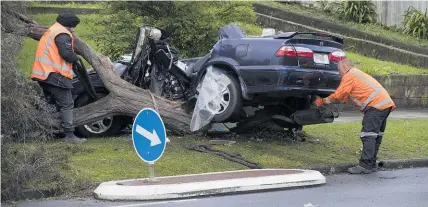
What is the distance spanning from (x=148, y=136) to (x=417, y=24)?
14.8 metres

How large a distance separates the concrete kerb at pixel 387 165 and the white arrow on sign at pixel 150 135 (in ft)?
8.70

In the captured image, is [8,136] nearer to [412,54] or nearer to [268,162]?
[268,162]

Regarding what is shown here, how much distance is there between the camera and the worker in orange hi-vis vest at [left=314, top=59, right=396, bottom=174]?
34.6 feet

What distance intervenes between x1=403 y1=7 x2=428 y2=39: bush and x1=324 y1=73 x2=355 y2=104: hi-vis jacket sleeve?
11.7m

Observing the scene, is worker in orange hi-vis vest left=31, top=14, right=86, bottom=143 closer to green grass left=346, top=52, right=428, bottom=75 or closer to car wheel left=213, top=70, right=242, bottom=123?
car wheel left=213, top=70, right=242, bottom=123

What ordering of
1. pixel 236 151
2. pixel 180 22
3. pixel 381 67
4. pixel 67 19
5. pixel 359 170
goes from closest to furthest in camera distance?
pixel 359 170, pixel 67 19, pixel 236 151, pixel 180 22, pixel 381 67

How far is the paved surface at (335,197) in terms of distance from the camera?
8141mm

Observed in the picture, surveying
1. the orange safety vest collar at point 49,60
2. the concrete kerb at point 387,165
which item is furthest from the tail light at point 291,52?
the orange safety vest collar at point 49,60

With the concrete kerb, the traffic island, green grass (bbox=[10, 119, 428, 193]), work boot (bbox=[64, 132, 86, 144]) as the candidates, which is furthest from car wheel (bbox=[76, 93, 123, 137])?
the concrete kerb

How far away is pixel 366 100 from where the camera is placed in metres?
10.7

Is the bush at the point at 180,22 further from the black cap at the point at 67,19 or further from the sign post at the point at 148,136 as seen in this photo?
the sign post at the point at 148,136

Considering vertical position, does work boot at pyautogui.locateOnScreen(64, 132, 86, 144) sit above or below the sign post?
below

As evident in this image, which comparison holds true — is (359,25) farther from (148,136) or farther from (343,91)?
(148,136)

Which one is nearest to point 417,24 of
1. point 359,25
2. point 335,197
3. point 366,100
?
point 359,25
